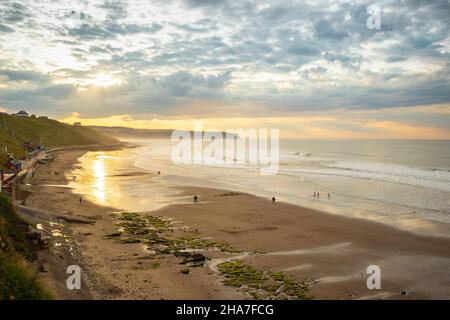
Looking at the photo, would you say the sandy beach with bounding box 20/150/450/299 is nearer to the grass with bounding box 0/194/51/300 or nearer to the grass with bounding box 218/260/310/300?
the grass with bounding box 218/260/310/300

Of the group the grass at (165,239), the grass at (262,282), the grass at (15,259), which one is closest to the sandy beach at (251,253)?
the grass at (165,239)

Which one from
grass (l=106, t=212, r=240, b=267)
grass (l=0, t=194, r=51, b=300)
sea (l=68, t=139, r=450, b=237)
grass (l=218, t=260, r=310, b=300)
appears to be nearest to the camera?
grass (l=0, t=194, r=51, b=300)

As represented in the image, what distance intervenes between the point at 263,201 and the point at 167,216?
39.6ft

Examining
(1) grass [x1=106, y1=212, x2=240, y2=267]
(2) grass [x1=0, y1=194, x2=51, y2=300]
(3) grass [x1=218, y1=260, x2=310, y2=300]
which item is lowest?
(3) grass [x1=218, y1=260, x2=310, y2=300]

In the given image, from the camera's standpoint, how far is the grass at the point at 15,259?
40.4ft

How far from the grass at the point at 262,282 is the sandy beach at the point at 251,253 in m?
0.25

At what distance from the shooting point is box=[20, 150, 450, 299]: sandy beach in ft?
56.5

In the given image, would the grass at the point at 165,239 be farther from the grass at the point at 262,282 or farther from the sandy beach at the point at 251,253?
the grass at the point at 262,282

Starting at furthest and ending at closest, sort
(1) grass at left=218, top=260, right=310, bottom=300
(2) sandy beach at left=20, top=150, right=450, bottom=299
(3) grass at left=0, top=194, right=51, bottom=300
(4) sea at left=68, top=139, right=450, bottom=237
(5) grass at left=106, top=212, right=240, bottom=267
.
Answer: (4) sea at left=68, top=139, right=450, bottom=237 → (5) grass at left=106, top=212, right=240, bottom=267 → (2) sandy beach at left=20, top=150, right=450, bottom=299 → (1) grass at left=218, top=260, right=310, bottom=300 → (3) grass at left=0, top=194, right=51, bottom=300

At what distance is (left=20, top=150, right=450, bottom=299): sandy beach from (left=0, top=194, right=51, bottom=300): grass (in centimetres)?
119

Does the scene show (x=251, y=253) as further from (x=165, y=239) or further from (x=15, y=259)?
(x=15, y=259)

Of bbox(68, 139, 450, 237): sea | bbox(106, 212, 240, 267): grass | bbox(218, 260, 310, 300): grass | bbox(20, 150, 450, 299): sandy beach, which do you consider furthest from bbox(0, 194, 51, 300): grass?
bbox(68, 139, 450, 237): sea
